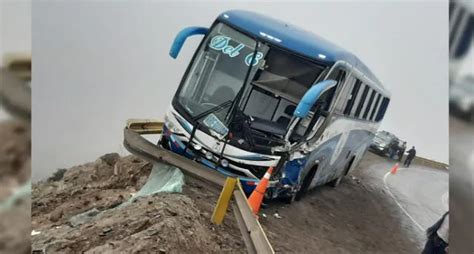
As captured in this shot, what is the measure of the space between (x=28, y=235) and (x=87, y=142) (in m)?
0.34

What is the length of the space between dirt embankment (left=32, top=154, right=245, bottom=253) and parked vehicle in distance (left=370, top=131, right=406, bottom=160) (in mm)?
525

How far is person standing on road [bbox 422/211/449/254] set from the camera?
1563 mm

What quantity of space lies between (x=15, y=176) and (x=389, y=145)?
1.17 m

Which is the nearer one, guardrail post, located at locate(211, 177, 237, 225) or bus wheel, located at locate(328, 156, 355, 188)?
guardrail post, located at locate(211, 177, 237, 225)

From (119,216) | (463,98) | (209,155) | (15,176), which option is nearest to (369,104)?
(463,98)

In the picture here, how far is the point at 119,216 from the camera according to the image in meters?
1.59

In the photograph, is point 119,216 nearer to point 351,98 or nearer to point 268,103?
point 268,103

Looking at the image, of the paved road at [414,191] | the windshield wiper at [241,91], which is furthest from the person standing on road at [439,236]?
the windshield wiper at [241,91]

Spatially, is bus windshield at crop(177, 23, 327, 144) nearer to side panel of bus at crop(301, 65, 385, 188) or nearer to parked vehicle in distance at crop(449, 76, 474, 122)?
side panel of bus at crop(301, 65, 385, 188)

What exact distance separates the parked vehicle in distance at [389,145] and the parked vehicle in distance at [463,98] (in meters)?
0.18

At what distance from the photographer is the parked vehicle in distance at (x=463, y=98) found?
60.2 inches

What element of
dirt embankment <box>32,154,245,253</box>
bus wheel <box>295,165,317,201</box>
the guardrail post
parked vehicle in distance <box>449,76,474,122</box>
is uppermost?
parked vehicle in distance <box>449,76,474,122</box>

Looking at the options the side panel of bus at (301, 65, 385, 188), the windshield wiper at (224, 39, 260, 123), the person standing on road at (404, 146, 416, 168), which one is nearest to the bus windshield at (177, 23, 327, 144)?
the windshield wiper at (224, 39, 260, 123)

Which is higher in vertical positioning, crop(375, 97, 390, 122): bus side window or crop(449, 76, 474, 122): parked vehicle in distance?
crop(449, 76, 474, 122): parked vehicle in distance
